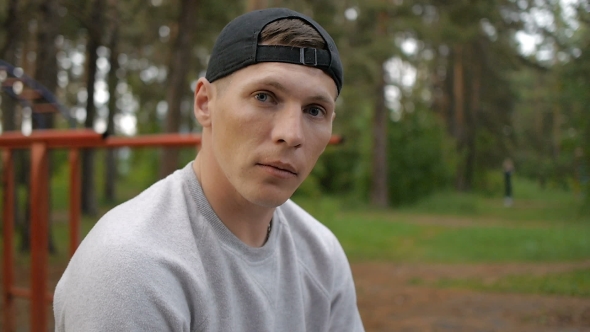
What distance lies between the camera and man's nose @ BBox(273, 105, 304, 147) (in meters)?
1.34

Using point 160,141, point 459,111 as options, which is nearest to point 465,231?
point 160,141

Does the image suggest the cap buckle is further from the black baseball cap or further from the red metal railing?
the red metal railing

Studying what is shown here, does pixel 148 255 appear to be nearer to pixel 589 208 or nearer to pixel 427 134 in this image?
pixel 589 208

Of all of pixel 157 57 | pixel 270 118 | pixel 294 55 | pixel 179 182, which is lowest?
pixel 179 182

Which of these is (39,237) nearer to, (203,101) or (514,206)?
(203,101)

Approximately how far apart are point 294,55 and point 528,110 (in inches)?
1462

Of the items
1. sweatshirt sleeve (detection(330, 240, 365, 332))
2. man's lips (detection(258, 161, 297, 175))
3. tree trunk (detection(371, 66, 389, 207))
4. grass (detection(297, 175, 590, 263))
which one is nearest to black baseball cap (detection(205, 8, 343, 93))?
man's lips (detection(258, 161, 297, 175))

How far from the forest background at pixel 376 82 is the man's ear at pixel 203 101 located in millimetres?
5080

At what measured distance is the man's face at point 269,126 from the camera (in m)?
1.35

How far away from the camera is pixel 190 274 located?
1.25 m

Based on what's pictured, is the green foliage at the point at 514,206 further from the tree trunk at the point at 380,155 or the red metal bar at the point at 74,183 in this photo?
the red metal bar at the point at 74,183

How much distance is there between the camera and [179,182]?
1.45 metres

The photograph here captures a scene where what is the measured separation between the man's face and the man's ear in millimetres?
68

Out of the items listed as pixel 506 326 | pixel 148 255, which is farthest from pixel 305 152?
pixel 506 326
